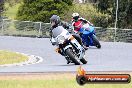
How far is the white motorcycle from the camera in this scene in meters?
16.1

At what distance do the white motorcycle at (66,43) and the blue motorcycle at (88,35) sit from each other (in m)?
8.14

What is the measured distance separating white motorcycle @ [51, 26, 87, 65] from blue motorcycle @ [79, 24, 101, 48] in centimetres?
814

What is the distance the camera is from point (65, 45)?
638 inches

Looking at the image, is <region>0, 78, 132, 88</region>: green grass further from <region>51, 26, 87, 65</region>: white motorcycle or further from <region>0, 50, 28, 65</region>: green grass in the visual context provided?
<region>0, 50, 28, 65</region>: green grass

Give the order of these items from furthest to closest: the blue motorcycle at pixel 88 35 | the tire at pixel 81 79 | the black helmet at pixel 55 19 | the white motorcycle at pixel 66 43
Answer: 1. the blue motorcycle at pixel 88 35
2. the white motorcycle at pixel 66 43
3. the black helmet at pixel 55 19
4. the tire at pixel 81 79

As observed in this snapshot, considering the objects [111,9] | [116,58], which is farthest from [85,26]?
[111,9]

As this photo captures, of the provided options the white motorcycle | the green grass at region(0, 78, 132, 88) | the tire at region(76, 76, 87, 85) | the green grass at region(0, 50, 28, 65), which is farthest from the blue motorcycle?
the tire at region(76, 76, 87, 85)

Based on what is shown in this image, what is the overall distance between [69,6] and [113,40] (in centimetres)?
A: 1068

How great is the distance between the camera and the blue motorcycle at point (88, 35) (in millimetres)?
24688

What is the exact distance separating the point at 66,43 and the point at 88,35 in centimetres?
866

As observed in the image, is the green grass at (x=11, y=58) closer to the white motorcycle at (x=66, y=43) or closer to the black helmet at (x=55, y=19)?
the white motorcycle at (x=66, y=43)

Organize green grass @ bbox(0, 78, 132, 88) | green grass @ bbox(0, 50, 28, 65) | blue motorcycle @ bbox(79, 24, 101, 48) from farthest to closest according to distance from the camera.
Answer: blue motorcycle @ bbox(79, 24, 101, 48), green grass @ bbox(0, 50, 28, 65), green grass @ bbox(0, 78, 132, 88)

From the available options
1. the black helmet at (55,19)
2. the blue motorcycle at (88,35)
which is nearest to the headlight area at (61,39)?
the black helmet at (55,19)

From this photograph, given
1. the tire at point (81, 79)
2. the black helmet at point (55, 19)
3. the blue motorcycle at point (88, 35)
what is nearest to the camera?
the tire at point (81, 79)
